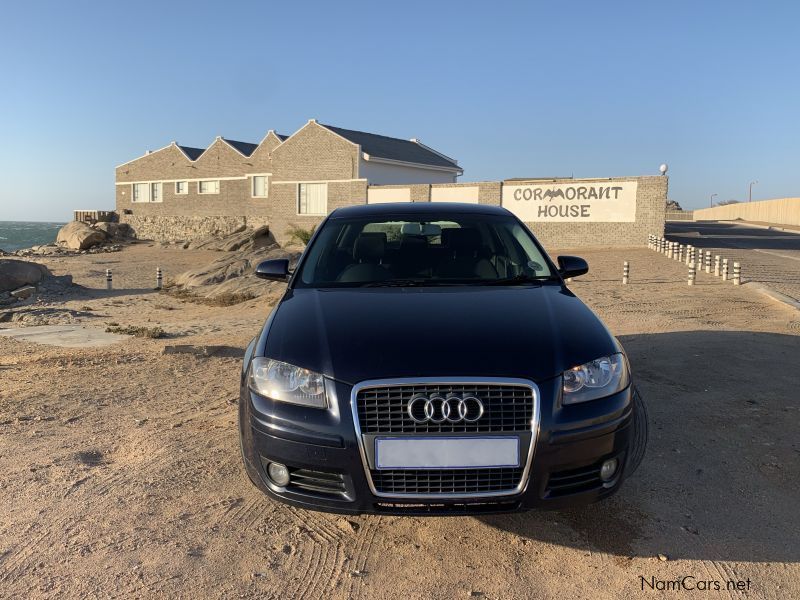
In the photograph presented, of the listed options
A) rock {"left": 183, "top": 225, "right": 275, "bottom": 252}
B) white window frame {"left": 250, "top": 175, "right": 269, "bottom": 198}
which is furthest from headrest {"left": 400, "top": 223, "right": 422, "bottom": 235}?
white window frame {"left": 250, "top": 175, "right": 269, "bottom": 198}

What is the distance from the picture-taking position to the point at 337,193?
1372 inches

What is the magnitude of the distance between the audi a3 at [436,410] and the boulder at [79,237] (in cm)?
4164

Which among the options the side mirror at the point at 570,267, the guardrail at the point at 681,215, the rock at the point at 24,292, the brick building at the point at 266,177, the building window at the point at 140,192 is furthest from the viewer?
the guardrail at the point at 681,215

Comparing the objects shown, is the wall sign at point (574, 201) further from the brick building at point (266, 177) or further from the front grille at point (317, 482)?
the front grille at point (317, 482)

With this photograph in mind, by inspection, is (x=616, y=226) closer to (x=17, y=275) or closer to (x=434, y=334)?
(x=17, y=275)

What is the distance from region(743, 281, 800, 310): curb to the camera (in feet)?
35.3

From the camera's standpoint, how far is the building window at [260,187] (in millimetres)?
42250

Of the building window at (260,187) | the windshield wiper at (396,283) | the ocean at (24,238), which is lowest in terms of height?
the ocean at (24,238)

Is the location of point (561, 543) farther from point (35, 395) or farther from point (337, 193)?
point (337, 193)

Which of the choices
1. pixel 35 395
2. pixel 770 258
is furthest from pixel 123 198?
pixel 35 395

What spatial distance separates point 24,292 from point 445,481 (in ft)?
50.9

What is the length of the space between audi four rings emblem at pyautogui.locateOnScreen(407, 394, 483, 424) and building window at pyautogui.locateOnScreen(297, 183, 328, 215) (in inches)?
1322

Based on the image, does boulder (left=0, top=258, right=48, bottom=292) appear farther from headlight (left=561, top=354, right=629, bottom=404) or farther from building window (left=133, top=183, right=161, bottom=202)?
building window (left=133, top=183, right=161, bottom=202)

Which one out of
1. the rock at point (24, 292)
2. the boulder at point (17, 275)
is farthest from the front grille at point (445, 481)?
the boulder at point (17, 275)
